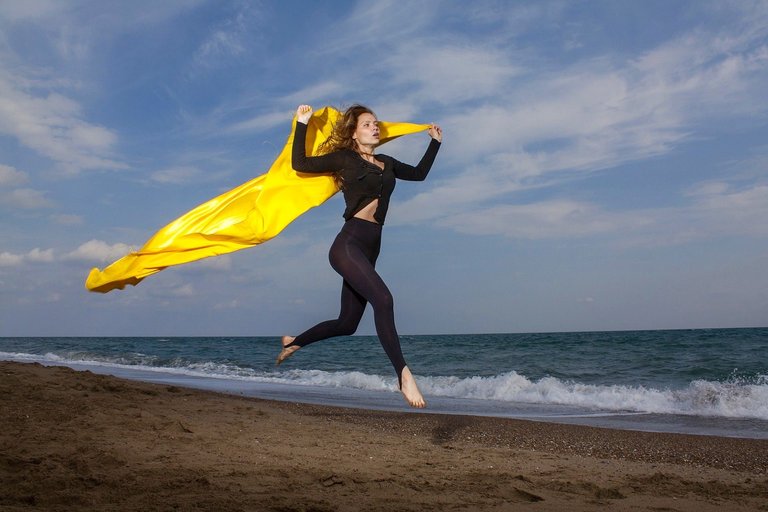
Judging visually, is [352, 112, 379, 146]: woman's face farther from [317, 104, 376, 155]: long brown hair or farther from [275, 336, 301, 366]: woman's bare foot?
[275, 336, 301, 366]: woman's bare foot

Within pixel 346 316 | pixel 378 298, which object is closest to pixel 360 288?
pixel 378 298

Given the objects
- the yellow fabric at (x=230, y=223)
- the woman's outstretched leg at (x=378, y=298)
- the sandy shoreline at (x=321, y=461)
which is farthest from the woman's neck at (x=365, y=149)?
the sandy shoreline at (x=321, y=461)

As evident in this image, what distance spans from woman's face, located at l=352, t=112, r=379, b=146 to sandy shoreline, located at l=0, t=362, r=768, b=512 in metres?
2.56

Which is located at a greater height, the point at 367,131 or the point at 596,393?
the point at 367,131

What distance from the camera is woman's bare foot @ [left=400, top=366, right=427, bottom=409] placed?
4588 mm

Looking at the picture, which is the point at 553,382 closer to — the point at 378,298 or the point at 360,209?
the point at 360,209

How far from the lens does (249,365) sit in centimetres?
2473

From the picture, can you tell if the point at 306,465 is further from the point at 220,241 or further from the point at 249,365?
the point at 249,365

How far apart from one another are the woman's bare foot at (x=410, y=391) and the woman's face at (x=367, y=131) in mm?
1827

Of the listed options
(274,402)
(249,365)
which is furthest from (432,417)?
(249,365)

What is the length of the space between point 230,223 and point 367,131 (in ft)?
4.63

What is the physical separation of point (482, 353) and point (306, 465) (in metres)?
23.7

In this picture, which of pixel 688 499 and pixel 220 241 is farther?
pixel 220 241

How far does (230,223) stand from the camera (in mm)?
5766
